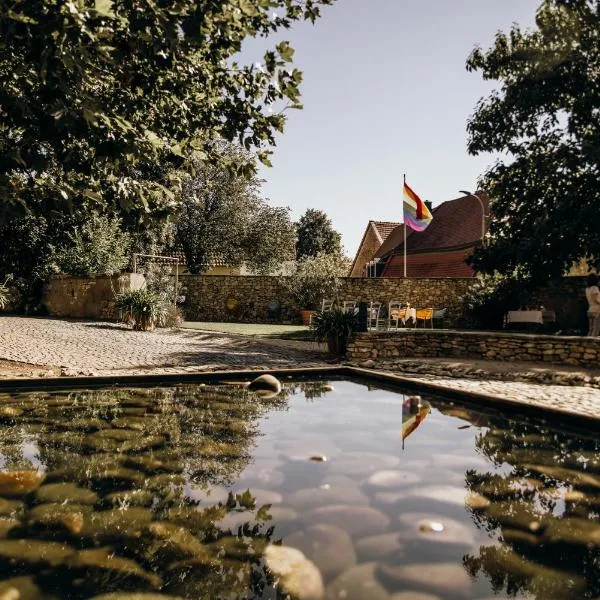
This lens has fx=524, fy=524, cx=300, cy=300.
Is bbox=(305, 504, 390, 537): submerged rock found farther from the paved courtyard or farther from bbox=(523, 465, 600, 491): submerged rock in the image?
the paved courtyard

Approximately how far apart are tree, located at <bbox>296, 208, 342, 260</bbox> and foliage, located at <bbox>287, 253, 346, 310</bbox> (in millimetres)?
39995

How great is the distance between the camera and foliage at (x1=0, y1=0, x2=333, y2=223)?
4.89m

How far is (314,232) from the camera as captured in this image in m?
64.4

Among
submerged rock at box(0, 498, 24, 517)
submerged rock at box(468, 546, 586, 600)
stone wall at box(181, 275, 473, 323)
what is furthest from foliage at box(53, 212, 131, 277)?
submerged rock at box(468, 546, 586, 600)

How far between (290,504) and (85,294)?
65.6ft

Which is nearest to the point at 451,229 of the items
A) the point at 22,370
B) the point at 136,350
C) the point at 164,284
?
the point at 164,284

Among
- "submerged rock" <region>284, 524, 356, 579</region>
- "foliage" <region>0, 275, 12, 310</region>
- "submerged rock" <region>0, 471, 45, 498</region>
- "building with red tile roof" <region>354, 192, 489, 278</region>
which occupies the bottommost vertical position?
"submerged rock" <region>284, 524, 356, 579</region>

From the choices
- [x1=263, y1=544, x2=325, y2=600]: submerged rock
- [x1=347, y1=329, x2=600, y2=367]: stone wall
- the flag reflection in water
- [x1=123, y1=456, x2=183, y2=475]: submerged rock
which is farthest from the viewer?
[x1=347, y1=329, x2=600, y2=367]: stone wall

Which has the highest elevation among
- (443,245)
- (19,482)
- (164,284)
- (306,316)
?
(443,245)

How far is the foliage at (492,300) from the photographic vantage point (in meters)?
19.3

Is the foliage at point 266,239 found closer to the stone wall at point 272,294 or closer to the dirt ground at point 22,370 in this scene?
the stone wall at point 272,294

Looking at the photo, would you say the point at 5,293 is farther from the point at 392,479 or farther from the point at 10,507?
the point at 392,479

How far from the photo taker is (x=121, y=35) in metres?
6.38

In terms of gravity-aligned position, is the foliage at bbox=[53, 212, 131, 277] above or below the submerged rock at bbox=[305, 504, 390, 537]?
above
